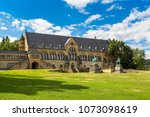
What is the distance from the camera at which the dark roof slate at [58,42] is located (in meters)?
105

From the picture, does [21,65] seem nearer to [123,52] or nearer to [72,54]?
[72,54]

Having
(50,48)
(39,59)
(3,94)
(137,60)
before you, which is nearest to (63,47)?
(50,48)

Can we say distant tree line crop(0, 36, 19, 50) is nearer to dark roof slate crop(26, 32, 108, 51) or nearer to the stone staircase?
dark roof slate crop(26, 32, 108, 51)

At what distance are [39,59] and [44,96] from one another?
248 ft

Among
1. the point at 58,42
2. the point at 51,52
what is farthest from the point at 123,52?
the point at 51,52

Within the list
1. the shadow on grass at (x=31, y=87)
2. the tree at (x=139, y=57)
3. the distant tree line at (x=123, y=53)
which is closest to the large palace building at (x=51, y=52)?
the distant tree line at (x=123, y=53)

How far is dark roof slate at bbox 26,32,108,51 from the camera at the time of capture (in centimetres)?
10519

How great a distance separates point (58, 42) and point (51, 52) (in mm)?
6713

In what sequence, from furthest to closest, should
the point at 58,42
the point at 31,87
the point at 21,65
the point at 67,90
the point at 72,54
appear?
the point at 72,54
the point at 58,42
the point at 21,65
the point at 31,87
the point at 67,90

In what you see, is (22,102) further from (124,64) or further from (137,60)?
(137,60)

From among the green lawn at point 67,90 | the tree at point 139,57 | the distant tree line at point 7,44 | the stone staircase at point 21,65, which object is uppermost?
the distant tree line at point 7,44

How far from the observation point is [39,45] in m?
106

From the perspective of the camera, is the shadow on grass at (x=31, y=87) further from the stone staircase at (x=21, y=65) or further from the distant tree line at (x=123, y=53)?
the distant tree line at (x=123, y=53)

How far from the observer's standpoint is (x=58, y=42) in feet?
371
